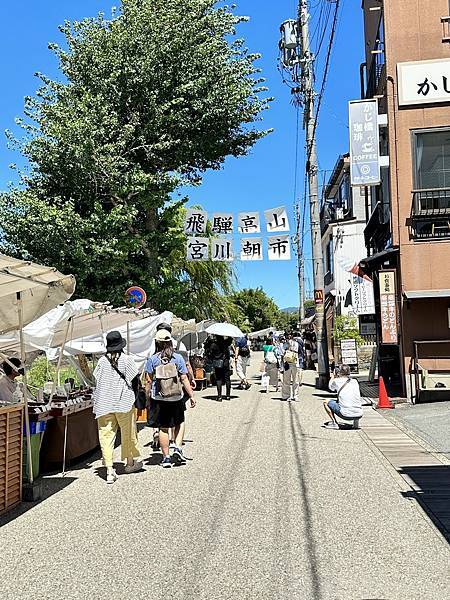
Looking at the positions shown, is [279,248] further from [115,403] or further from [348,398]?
[115,403]

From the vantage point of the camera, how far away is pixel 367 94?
22938mm

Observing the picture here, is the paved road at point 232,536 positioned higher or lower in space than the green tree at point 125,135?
lower

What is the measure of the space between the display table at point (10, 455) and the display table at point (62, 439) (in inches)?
66.6

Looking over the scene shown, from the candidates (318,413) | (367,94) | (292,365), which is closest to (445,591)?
(318,413)

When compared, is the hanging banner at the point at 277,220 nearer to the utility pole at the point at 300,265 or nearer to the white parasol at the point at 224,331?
the white parasol at the point at 224,331

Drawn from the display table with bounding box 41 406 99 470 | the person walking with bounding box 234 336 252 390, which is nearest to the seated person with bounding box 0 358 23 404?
the display table with bounding box 41 406 99 470

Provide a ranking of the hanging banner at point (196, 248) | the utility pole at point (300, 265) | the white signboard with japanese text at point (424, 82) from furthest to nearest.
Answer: the utility pole at point (300, 265)
the hanging banner at point (196, 248)
the white signboard with japanese text at point (424, 82)

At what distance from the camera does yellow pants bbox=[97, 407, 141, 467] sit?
8883 mm

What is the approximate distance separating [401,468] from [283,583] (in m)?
4.60

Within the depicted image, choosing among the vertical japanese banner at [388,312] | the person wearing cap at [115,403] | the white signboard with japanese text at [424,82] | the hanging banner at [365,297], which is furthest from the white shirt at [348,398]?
the hanging banner at [365,297]

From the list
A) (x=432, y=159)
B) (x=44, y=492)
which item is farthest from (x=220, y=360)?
(x=44, y=492)

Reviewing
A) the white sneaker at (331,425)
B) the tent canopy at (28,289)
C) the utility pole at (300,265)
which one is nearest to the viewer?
the tent canopy at (28,289)

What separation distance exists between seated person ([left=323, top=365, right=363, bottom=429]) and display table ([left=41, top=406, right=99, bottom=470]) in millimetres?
4740

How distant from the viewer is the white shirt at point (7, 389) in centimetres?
863
